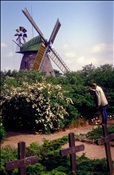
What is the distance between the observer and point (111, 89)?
1605cm

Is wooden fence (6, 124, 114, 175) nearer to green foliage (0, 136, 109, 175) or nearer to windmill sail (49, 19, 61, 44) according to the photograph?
green foliage (0, 136, 109, 175)

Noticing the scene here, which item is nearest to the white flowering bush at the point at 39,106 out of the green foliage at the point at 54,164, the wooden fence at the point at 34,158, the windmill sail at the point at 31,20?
the green foliage at the point at 54,164

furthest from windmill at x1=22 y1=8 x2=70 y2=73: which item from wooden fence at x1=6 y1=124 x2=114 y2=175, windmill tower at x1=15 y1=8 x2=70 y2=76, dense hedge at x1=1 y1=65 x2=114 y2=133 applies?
wooden fence at x1=6 y1=124 x2=114 y2=175

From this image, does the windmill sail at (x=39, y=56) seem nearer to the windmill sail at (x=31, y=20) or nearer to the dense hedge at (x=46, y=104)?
the windmill sail at (x=31, y=20)

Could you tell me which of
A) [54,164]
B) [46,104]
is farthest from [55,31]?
[54,164]

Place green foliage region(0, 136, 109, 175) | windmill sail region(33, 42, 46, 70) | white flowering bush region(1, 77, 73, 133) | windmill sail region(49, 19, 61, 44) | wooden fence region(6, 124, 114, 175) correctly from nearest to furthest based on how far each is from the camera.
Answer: wooden fence region(6, 124, 114, 175), green foliage region(0, 136, 109, 175), white flowering bush region(1, 77, 73, 133), windmill sail region(33, 42, 46, 70), windmill sail region(49, 19, 61, 44)

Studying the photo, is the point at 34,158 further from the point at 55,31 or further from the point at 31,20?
the point at 31,20

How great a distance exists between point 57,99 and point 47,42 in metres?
16.6

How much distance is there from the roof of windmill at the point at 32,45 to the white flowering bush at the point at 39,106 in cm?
1613

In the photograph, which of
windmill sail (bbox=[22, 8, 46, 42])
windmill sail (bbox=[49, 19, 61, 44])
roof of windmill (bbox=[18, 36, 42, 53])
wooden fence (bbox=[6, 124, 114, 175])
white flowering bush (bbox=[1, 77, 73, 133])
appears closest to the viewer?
wooden fence (bbox=[6, 124, 114, 175])

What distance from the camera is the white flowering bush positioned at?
1314 centimetres

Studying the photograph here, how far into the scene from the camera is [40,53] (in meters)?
28.5

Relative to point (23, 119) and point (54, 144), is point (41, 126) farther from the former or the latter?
point (54, 144)

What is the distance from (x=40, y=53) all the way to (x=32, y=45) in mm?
3141
